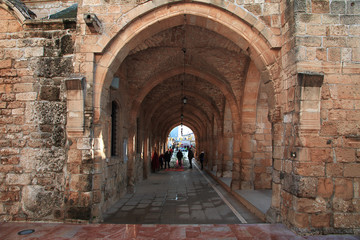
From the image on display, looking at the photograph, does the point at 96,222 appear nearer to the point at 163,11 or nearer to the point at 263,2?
the point at 163,11

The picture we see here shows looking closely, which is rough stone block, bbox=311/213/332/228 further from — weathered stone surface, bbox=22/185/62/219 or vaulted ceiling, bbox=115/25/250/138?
vaulted ceiling, bbox=115/25/250/138

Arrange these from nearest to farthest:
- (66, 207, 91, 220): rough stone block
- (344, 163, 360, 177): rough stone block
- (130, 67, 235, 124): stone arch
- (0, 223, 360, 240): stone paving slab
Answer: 1. (0, 223, 360, 240): stone paving slab
2. (344, 163, 360, 177): rough stone block
3. (66, 207, 91, 220): rough stone block
4. (130, 67, 235, 124): stone arch

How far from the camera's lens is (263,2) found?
15.4 feet

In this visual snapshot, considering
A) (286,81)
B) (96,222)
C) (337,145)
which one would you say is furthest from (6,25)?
(337,145)

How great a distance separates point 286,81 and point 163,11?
8.75 ft

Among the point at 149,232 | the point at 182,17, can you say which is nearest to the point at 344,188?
the point at 149,232

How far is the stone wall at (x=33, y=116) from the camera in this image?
15.5 feet

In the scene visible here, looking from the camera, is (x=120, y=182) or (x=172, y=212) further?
(x=120, y=182)

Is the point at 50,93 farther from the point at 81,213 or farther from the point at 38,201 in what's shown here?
the point at 81,213

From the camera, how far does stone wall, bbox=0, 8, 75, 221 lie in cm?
471

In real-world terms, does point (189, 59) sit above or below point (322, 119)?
above

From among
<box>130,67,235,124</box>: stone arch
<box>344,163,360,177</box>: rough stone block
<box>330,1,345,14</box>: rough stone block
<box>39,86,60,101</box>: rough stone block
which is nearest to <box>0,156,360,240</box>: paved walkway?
<box>344,163,360,177</box>: rough stone block

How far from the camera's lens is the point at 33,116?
15.8 feet

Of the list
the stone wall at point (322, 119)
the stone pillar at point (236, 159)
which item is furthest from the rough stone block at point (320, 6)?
the stone pillar at point (236, 159)
